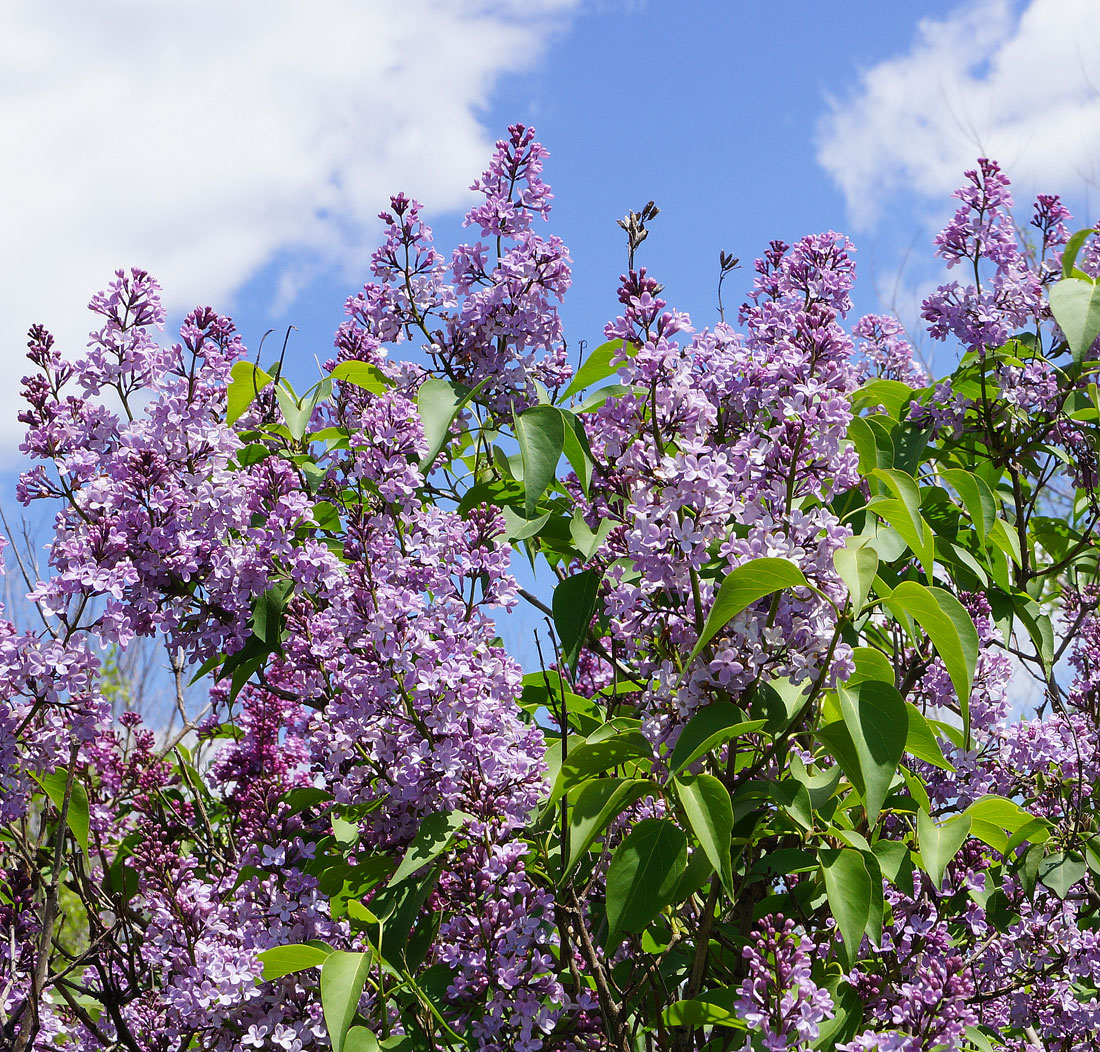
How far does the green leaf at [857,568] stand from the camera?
1.41 meters

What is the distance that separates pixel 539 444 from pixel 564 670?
20.8 inches

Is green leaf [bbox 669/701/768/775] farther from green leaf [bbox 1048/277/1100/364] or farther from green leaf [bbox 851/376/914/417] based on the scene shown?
green leaf [bbox 1048/277/1100/364]

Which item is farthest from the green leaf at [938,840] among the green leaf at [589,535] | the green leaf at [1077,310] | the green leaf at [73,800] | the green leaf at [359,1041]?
the green leaf at [73,800]

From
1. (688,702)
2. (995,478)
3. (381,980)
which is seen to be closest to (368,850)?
(381,980)

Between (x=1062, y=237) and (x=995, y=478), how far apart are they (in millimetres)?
Answer: 890

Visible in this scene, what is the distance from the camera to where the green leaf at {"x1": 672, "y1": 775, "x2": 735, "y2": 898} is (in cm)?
143

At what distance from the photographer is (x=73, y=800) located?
2.21 meters

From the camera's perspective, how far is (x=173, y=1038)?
2.26 metres

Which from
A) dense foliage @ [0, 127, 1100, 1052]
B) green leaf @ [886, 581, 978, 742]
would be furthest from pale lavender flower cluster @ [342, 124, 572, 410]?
green leaf @ [886, 581, 978, 742]

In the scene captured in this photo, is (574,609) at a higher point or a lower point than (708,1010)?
higher

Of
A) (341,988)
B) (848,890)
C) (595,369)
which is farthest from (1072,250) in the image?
(341,988)

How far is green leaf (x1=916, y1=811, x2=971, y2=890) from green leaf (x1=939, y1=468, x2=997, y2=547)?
20.2 inches

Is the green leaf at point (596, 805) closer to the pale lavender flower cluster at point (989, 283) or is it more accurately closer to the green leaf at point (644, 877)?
the green leaf at point (644, 877)

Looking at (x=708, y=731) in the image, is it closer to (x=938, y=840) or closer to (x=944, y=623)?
(x=944, y=623)
